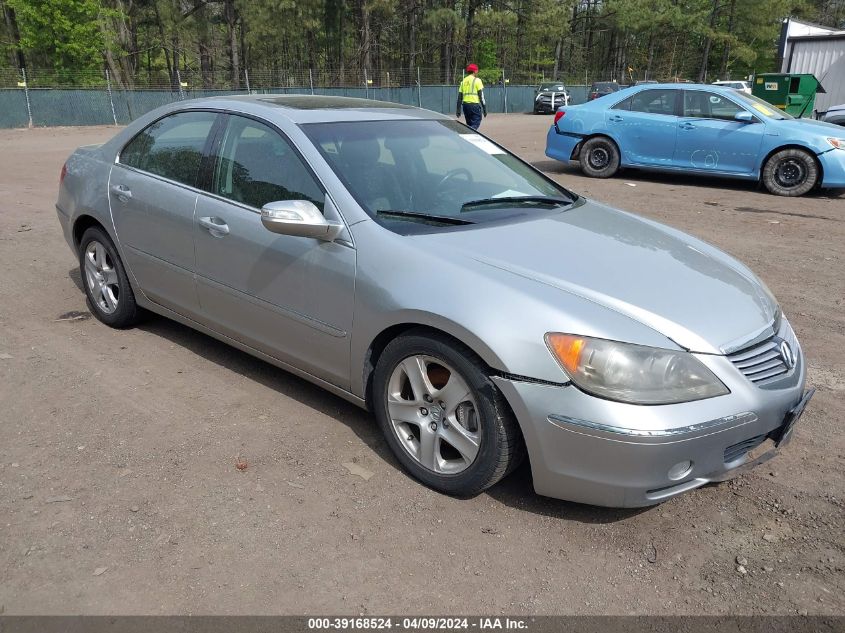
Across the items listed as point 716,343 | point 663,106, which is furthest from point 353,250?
point 663,106

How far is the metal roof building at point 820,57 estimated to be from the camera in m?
22.4

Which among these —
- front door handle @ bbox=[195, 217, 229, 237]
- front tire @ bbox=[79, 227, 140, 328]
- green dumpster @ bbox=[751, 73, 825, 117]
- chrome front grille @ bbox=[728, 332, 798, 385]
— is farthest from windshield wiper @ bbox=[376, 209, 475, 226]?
green dumpster @ bbox=[751, 73, 825, 117]

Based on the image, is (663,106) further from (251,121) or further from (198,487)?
(198,487)

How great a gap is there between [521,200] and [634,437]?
169 centimetres

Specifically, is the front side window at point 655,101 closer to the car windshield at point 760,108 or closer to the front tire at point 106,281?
the car windshield at point 760,108

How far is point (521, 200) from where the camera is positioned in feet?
12.3

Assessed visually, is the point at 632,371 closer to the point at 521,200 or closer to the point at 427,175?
the point at 521,200

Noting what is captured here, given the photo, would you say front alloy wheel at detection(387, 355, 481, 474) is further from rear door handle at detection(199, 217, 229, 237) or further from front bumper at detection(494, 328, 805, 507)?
rear door handle at detection(199, 217, 229, 237)

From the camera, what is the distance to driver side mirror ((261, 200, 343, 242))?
312 cm

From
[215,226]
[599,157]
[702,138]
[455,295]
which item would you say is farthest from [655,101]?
[455,295]

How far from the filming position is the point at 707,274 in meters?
3.16

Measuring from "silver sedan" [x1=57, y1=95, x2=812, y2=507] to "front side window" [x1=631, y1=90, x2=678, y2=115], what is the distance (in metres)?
7.69

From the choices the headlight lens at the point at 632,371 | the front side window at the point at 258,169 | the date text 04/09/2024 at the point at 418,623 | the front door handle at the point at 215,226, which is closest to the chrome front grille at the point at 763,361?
the headlight lens at the point at 632,371

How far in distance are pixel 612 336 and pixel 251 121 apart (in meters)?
2.34
